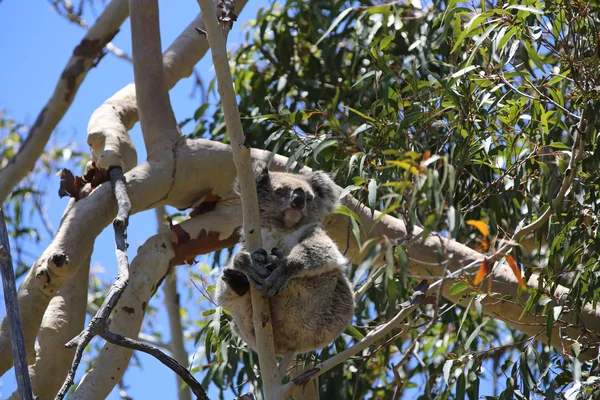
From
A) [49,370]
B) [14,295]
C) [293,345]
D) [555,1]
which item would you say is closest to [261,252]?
[293,345]

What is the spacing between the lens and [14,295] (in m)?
2.15

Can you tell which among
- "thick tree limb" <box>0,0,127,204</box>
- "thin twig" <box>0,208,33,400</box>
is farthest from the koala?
"thick tree limb" <box>0,0,127,204</box>

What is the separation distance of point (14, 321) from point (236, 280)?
0.73 m

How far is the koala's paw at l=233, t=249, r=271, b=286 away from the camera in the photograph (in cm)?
246

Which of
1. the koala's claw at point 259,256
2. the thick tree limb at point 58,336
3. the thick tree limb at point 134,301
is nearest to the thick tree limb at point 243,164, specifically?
the koala's claw at point 259,256

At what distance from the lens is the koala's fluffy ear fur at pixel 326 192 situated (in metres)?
3.11

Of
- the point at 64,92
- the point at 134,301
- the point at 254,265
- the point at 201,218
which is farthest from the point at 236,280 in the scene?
the point at 64,92

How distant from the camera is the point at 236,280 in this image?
258 cm

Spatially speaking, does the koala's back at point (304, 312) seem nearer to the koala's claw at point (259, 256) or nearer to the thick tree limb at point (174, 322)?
the koala's claw at point (259, 256)

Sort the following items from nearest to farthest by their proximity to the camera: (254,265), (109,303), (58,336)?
(109,303) < (254,265) < (58,336)

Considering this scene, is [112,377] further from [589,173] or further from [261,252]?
[589,173]

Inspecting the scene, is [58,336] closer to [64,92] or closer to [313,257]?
[313,257]

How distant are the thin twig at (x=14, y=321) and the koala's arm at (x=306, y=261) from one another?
0.74 meters

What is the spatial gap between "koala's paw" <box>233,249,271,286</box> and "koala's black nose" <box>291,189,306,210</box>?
18.1 inches
